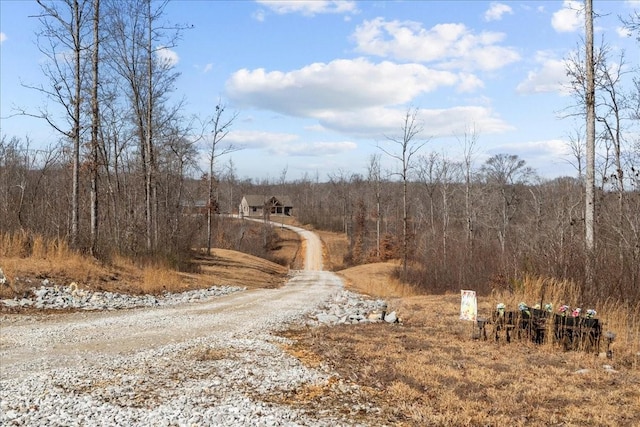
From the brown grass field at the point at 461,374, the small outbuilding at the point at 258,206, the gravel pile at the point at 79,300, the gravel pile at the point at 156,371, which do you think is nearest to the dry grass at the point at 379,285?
the gravel pile at the point at 79,300

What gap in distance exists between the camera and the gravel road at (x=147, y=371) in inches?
209

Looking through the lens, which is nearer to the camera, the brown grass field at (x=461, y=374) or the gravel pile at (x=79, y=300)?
the brown grass field at (x=461, y=374)

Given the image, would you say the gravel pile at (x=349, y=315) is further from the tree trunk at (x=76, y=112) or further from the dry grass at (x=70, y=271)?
Result: the tree trunk at (x=76, y=112)

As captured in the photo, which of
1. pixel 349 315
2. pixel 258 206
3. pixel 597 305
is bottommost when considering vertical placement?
pixel 349 315

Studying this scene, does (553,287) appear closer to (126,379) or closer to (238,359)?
(238,359)

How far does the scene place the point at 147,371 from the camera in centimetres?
707

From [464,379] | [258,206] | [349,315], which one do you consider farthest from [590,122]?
[258,206]

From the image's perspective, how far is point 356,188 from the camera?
95.0m

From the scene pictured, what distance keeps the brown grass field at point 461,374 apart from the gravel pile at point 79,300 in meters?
0.54

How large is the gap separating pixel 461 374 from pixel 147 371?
Answer: 4.46m

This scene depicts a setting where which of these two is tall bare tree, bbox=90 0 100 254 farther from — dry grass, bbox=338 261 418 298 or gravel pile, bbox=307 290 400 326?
dry grass, bbox=338 261 418 298

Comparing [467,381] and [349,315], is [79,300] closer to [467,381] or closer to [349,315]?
[349,315]

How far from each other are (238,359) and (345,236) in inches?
2615

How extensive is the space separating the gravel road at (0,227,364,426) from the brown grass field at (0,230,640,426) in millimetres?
538
